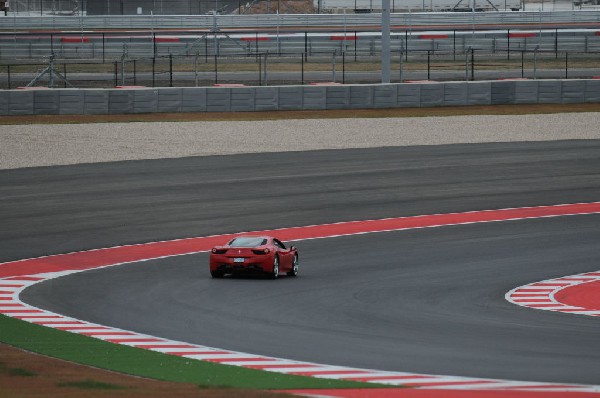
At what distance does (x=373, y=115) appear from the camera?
168ft

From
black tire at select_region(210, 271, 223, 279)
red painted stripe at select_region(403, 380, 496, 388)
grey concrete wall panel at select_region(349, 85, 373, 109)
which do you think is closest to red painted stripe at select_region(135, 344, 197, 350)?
red painted stripe at select_region(403, 380, 496, 388)

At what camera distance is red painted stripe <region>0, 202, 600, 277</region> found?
27.4 m

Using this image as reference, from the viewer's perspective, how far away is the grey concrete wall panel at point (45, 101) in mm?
48000

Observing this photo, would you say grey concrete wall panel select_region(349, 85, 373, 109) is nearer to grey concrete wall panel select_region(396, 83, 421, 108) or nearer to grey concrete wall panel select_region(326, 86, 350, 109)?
grey concrete wall panel select_region(326, 86, 350, 109)

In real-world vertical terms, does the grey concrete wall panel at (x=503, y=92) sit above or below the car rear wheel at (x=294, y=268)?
above

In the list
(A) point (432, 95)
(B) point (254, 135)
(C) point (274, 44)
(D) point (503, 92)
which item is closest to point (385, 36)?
(A) point (432, 95)

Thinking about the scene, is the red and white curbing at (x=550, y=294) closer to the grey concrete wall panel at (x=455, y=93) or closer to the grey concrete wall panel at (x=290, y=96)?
the grey concrete wall panel at (x=290, y=96)

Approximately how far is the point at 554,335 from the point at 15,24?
68.0 meters

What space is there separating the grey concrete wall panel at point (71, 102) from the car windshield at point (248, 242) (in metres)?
23.8

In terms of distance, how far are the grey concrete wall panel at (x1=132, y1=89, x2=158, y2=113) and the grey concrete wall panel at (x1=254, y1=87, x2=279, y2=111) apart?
3986mm

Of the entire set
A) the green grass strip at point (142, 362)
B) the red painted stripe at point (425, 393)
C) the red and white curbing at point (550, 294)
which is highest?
the red painted stripe at point (425, 393)

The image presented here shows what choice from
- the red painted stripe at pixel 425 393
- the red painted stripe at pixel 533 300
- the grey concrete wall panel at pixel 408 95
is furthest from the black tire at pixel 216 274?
the grey concrete wall panel at pixel 408 95

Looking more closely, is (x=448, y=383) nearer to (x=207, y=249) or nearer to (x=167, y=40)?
(x=207, y=249)

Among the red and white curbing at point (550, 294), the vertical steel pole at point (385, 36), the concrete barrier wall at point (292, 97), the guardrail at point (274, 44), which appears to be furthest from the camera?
the guardrail at point (274, 44)
